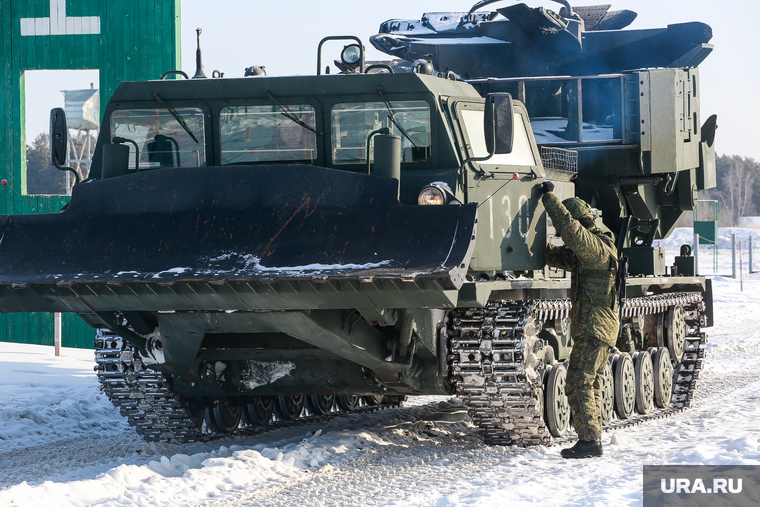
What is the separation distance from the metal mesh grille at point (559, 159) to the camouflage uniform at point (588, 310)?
124 cm

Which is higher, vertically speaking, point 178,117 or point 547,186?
point 178,117

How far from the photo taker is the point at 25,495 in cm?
606

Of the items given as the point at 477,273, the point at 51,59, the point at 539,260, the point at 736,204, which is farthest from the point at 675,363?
the point at 736,204

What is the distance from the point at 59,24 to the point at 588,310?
11.7m

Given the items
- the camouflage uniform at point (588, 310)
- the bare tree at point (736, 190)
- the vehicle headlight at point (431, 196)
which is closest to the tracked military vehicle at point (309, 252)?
the vehicle headlight at point (431, 196)

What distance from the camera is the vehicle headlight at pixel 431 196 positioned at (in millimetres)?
6879

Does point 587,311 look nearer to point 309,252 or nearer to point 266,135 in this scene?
point 309,252

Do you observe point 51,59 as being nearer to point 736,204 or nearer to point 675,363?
point 675,363

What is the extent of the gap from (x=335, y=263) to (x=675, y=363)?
6.51 m

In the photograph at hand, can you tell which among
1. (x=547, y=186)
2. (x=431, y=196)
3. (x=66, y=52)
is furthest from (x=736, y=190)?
(x=431, y=196)

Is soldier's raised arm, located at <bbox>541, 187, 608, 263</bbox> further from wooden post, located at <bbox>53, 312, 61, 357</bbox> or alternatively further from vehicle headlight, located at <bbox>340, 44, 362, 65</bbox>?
wooden post, located at <bbox>53, 312, 61, 357</bbox>

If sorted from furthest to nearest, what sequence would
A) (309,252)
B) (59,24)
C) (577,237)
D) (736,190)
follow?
(736,190), (59,24), (577,237), (309,252)

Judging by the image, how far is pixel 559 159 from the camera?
9.08 metres

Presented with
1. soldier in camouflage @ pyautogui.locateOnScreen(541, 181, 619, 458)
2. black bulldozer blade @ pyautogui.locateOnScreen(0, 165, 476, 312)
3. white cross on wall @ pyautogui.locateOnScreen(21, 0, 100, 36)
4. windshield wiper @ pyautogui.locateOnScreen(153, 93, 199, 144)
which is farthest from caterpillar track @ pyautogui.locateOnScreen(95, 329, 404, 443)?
white cross on wall @ pyautogui.locateOnScreen(21, 0, 100, 36)
